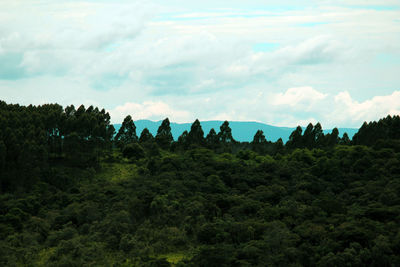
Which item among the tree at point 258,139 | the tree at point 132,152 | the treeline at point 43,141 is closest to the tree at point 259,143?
the tree at point 258,139

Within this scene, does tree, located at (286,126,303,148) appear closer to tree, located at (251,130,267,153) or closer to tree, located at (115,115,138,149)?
tree, located at (251,130,267,153)

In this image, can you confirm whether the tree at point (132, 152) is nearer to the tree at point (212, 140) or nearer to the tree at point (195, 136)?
the tree at point (195, 136)

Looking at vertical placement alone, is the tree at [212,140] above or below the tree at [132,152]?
above

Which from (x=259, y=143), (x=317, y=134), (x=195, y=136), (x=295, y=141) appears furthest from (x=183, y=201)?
(x=317, y=134)

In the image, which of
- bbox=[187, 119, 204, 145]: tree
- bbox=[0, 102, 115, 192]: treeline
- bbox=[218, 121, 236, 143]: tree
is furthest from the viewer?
bbox=[218, 121, 236, 143]: tree

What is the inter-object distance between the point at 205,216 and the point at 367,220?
18.0m

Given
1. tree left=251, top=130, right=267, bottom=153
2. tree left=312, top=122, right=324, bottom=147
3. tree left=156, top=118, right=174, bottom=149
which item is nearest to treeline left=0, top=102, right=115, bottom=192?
tree left=156, top=118, right=174, bottom=149

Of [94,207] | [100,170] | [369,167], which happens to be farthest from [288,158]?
[94,207]

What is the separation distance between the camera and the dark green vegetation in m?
45.3

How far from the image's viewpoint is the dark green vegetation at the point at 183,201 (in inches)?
1783

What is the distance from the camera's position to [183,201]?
60.6m

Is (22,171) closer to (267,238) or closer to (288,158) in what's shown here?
(267,238)

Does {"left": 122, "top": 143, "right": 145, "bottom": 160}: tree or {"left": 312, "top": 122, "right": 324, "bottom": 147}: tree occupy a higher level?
{"left": 312, "top": 122, "right": 324, "bottom": 147}: tree

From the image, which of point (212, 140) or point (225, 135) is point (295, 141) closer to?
point (225, 135)
